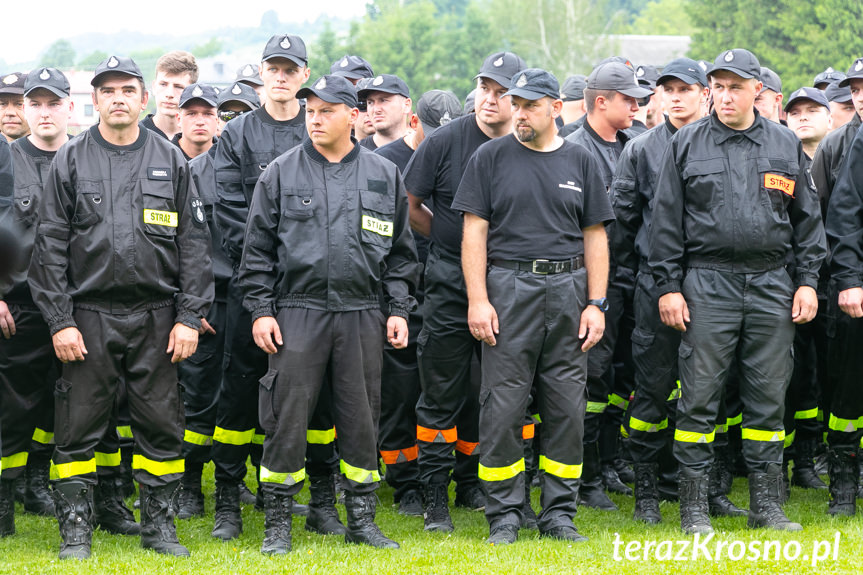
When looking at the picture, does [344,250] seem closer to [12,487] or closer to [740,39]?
[12,487]

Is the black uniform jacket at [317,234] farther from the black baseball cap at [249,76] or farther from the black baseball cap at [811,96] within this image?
the black baseball cap at [811,96]

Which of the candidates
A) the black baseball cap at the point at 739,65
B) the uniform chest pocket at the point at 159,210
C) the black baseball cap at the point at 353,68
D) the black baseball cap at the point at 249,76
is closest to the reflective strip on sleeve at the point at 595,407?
the black baseball cap at the point at 739,65

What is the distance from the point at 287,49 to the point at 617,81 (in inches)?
98.1

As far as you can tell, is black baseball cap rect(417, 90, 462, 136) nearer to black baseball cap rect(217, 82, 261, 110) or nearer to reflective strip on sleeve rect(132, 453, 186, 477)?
black baseball cap rect(217, 82, 261, 110)

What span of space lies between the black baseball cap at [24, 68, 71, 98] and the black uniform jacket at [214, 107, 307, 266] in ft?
3.68

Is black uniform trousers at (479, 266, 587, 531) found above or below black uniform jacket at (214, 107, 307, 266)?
below

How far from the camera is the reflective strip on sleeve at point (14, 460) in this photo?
7.21 metres

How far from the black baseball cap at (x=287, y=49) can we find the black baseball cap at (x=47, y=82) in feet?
4.50

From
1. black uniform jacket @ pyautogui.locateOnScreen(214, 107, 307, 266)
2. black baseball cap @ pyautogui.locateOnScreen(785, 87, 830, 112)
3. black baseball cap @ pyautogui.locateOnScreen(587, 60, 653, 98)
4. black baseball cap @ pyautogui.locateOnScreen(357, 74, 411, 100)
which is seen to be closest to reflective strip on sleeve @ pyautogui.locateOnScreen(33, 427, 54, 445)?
black uniform jacket @ pyautogui.locateOnScreen(214, 107, 307, 266)

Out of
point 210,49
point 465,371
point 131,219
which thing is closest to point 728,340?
point 465,371

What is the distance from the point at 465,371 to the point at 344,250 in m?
1.38

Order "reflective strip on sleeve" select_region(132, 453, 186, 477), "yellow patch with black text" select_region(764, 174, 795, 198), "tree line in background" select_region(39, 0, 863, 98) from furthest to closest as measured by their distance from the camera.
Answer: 1. "tree line in background" select_region(39, 0, 863, 98)
2. "yellow patch with black text" select_region(764, 174, 795, 198)
3. "reflective strip on sleeve" select_region(132, 453, 186, 477)

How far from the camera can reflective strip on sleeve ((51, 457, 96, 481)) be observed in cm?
654

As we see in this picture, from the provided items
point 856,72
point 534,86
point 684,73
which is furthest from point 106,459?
point 856,72
